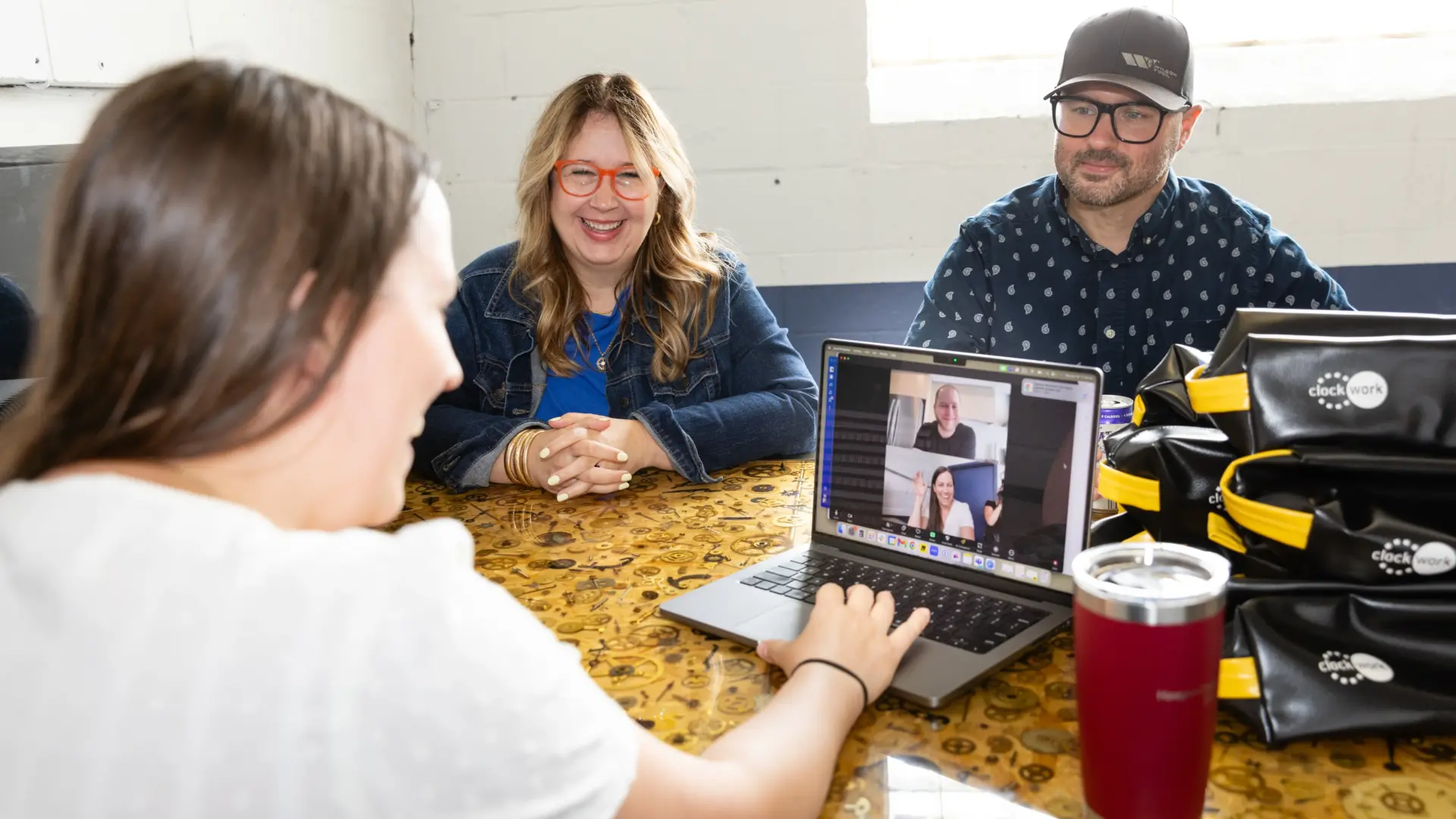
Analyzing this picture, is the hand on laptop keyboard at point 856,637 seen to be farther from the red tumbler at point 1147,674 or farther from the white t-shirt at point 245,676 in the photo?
the white t-shirt at point 245,676

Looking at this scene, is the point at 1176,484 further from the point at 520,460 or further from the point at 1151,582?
the point at 520,460

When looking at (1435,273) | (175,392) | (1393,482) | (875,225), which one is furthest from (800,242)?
(175,392)

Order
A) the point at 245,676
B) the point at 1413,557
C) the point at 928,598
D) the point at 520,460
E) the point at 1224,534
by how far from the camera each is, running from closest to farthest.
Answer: the point at 245,676 < the point at 1413,557 < the point at 1224,534 < the point at 928,598 < the point at 520,460

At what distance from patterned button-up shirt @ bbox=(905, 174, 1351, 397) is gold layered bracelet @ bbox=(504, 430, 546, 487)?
740 mm

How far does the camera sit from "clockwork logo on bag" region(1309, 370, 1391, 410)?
0.76 meters

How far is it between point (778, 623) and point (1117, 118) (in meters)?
1.23

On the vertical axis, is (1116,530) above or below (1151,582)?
below

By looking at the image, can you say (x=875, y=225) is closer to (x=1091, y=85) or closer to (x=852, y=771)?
(x=1091, y=85)

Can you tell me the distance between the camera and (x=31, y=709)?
1.57ft

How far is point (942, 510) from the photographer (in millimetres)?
1020

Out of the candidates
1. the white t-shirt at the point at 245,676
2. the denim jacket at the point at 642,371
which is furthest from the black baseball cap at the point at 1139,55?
the white t-shirt at the point at 245,676

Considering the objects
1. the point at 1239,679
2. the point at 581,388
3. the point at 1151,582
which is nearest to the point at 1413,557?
the point at 1239,679

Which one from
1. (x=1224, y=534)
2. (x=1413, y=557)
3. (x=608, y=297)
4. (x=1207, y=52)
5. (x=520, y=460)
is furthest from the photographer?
(x=1207, y=52)

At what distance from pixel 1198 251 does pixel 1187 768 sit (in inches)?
53.5
